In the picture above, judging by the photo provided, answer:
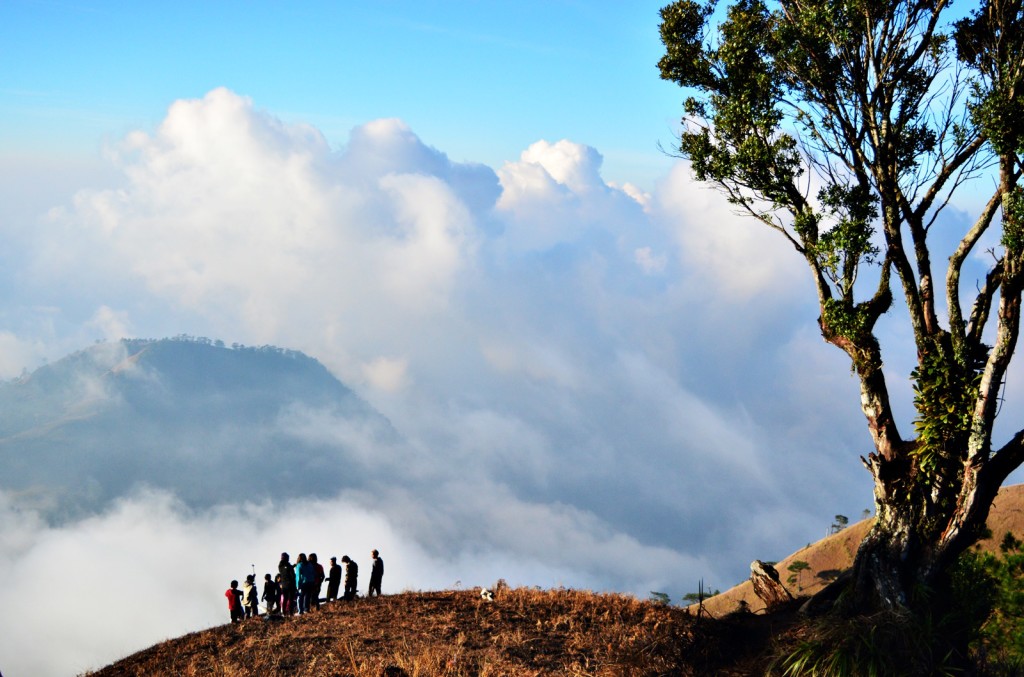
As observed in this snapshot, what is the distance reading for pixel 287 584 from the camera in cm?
2752

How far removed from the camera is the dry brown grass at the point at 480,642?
1916cm

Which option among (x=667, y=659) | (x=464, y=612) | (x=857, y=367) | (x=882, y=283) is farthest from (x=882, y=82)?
(x=464, y=612)

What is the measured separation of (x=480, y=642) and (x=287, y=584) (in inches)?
365

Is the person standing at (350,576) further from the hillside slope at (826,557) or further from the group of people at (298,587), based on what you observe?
→ the hillside slope at (826,557)

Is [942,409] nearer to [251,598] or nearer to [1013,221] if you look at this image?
[1013,221]

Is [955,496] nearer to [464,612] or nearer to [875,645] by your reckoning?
[875,645]

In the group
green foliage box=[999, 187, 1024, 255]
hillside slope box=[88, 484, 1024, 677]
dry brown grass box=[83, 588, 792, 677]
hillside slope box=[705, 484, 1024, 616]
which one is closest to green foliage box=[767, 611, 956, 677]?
hillside slope box=[88, 484, 1024, 677]

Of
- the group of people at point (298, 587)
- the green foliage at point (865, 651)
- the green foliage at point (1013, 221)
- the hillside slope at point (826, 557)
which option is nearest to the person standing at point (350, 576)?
the group of people at point (298, 587)

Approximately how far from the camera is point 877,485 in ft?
70.8

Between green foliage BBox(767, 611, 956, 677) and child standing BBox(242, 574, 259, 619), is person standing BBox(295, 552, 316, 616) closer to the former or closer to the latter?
child standing BBox(242, 574, 259, 619)

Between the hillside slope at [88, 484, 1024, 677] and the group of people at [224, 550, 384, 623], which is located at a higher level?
the group of people at [224, 550, 384, 623]

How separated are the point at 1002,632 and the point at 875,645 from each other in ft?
39.0

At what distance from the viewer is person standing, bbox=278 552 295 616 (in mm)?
27484

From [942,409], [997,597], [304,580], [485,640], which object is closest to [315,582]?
[304,580]
